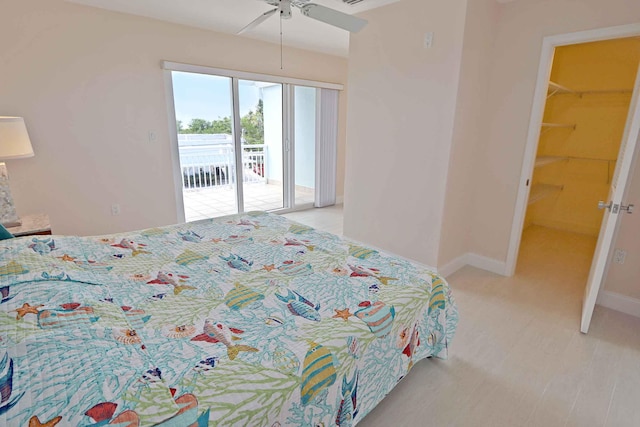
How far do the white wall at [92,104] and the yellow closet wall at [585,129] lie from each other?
14.0 ft

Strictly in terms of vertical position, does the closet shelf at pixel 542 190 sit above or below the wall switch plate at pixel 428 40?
below

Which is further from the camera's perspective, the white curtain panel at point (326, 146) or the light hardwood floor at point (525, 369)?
the white curtain panel at point (326, 146)

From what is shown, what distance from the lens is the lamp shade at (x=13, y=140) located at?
2.32 metres

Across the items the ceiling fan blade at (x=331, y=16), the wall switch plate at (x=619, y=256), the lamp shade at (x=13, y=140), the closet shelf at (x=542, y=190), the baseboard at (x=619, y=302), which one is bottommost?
the baseboard at (x=619, y=302)

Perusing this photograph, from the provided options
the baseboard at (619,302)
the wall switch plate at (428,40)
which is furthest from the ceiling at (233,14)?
the baseboard at (619,302)

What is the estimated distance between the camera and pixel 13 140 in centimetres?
237

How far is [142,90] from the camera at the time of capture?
11.1ft

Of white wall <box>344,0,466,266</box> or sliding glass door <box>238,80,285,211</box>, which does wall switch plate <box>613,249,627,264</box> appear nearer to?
white wall <box>344,0,466,266</box>

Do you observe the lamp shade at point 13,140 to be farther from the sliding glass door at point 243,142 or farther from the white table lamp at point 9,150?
the sliding glass door at point 243,142

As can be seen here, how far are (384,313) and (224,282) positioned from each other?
31.0 inches

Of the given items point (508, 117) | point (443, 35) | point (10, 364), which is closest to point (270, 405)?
point (10, 364)

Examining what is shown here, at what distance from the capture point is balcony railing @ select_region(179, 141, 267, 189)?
5.09 metres

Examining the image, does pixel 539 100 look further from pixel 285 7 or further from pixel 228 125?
pixel 228 125

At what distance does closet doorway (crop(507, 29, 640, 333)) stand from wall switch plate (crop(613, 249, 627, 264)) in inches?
23.4
